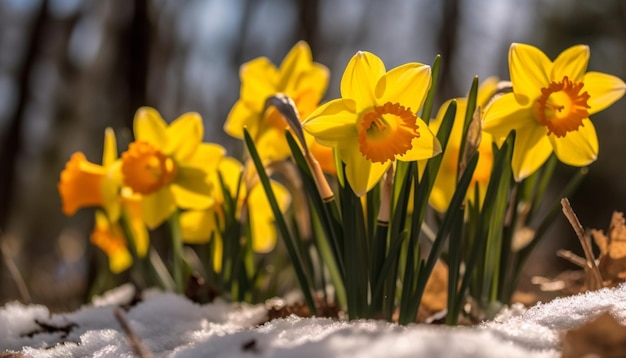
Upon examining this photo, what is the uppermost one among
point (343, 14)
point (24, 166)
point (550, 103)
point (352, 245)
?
point (343, 14)

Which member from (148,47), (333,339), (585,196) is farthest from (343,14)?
(333,339)

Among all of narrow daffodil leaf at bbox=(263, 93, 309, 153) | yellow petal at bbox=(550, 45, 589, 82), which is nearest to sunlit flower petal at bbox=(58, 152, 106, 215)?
narrow daffodil leaf at bbox=(263, 93, 309, 153)

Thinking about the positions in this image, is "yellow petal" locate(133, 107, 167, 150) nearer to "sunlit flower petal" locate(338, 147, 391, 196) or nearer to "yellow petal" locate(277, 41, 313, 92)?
"yellow petal" locate(277, 41, 313, 92)

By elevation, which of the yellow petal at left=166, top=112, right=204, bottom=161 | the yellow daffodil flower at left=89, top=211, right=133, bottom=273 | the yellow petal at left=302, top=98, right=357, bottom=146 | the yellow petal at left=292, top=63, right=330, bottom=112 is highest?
the yellow petal at left=292, top=63, right=330, bottom=112

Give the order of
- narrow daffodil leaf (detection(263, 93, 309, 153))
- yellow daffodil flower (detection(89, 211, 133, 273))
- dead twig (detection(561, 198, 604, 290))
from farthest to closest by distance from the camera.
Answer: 1. yellow daffodil flower (detection(89, 211, 133, 273))
2. narrow daffodil leaf (detection(263, 93, 309, 153))
3. dead twig (detection(561, 198, 604, 290))

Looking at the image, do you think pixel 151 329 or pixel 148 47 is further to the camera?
pixel 148 47

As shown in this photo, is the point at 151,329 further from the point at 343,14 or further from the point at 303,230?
the point at 343,14

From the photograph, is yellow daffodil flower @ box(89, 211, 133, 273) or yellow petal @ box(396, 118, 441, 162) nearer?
yellow petal @ box(396, 118, 441, 162)
